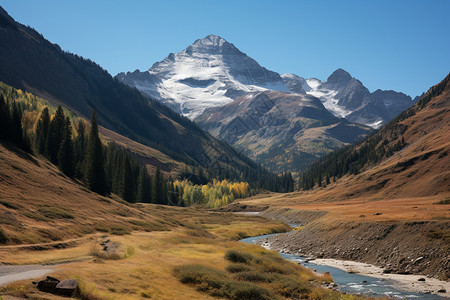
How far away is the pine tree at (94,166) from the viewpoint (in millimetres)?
102875

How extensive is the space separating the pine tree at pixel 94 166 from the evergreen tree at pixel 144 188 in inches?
2092

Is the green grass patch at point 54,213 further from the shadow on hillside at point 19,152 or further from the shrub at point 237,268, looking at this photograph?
the shrub at point 237,268

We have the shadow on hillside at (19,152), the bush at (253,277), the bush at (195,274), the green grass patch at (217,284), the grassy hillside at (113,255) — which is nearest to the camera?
the grassy hillside at (113,255)

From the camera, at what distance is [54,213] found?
5838cm

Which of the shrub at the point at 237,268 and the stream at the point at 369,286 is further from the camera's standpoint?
the shrub at the point at 237,268

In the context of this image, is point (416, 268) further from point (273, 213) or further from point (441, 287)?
point (273, 213)

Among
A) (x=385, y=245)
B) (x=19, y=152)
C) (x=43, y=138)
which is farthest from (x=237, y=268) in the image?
(x=43, y=138)

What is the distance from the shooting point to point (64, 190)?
3179 inches

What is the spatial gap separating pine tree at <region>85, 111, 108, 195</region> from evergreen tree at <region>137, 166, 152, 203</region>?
53130mm

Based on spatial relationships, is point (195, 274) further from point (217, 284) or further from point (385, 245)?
point (385, 245)

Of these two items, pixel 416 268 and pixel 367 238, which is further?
pixel 367 238

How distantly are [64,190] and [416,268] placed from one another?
2844 inches

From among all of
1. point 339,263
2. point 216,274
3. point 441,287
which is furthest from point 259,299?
point 339,263

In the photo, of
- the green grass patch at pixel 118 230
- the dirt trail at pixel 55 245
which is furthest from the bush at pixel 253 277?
the green grass patch at pixel 118 230
